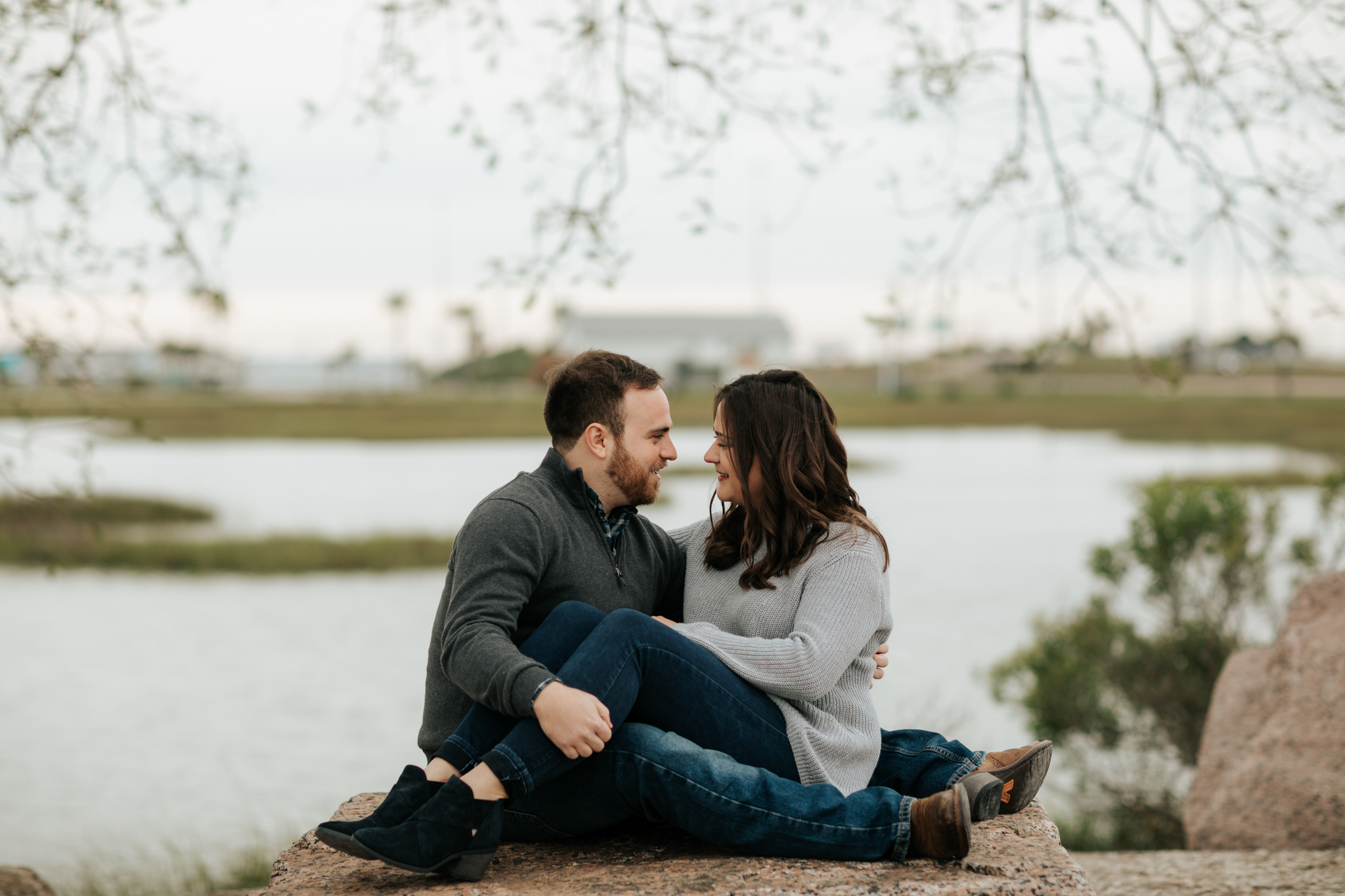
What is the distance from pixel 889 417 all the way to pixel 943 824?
4958cm

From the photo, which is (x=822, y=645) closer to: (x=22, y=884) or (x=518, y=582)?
(x=518, y=582)

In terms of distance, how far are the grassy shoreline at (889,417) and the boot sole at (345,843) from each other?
103 ft

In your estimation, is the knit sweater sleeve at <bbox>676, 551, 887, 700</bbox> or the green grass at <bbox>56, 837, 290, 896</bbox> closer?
the knit sweater sleeve at <bbox>676, 551, 887, 700</bbox>

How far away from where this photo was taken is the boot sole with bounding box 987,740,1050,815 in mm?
3328

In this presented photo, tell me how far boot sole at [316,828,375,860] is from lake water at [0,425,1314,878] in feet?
5.84

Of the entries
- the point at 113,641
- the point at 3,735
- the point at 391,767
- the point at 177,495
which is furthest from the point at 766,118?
the point at 177,495

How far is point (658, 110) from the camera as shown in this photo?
5137 mm

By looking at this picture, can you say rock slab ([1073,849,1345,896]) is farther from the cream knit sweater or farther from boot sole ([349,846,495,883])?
boot sole ([349,846,495,883])

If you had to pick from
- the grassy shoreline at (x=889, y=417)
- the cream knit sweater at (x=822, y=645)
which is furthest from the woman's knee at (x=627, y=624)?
the grassy shoreline at (x=889, y=417)

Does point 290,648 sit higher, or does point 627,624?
point 627,624

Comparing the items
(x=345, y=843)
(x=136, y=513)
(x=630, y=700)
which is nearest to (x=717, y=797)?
(x=630, y=700)

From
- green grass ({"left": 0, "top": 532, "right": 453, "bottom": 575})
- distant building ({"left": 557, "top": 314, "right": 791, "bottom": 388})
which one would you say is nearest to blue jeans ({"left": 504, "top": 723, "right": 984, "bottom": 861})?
green grass ({"left": 0, "top": 532, "right": 453, "bottom": 575})

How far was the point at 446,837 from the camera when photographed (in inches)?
105

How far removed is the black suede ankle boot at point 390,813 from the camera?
2.62 m
